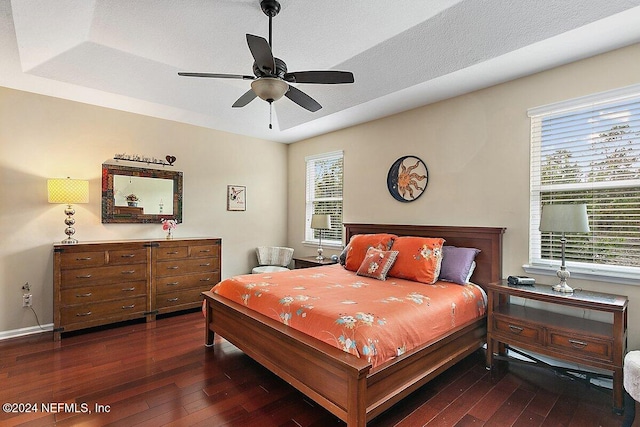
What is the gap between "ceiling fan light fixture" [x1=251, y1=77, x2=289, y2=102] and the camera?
7.18 feet

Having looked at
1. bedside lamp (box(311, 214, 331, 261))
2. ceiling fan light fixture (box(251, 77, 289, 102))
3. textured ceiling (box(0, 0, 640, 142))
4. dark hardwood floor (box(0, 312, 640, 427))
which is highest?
textured ceiling (box(0, 0, 640, 142))

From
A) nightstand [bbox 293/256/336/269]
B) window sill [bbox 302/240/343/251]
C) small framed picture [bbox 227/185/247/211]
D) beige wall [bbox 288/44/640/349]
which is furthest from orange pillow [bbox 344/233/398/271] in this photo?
small framed picture [bbox 227/185/247/211]

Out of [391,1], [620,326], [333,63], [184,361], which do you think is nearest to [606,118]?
[620,326]

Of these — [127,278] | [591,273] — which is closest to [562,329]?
[591,273]

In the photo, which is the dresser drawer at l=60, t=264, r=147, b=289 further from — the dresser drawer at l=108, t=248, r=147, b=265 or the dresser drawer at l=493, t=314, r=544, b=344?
the dresser drawer at l=493, t=314, r=544, b=344

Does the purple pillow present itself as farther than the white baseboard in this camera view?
No

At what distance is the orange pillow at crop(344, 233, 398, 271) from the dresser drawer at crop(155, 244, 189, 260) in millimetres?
2098

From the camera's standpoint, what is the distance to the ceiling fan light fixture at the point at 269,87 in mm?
2188

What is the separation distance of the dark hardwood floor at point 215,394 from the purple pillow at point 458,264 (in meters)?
0.76

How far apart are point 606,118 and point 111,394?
4.40 m

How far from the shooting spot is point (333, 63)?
128 inches

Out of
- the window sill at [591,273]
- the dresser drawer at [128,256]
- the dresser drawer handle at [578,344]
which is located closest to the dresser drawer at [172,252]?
the dresser drawer at [128,256]

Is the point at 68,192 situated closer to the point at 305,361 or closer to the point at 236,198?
the point at 236,198

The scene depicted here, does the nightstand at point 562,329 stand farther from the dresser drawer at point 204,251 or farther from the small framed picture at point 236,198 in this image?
the small framed picture at point 236,198
